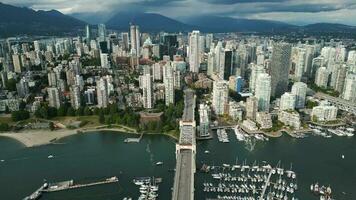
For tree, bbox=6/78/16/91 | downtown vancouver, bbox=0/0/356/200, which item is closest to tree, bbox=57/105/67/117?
downtown vancouver, bbox=0/0/356/200

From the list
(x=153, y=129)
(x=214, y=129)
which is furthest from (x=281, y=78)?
(x=153, y=129)

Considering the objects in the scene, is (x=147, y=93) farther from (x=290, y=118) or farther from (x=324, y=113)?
(x=324, y=113)

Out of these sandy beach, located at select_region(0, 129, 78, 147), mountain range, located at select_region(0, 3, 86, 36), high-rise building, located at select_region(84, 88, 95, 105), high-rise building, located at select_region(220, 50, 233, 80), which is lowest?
sandy beach, located at select_region(0, 129, 78, 147)

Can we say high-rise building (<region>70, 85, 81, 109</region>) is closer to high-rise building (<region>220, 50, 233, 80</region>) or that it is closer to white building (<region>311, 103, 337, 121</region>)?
high-rise building (<region>220, 50, 233, 80</region>)

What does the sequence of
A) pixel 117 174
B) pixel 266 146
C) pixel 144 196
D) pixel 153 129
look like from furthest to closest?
pixel 153 129 < pixel 266 146 < pixel 117 174 < pixel 144 196

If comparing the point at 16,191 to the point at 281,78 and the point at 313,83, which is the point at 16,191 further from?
the point at 313,83

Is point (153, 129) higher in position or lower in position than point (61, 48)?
lower

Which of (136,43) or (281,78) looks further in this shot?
(136,43)

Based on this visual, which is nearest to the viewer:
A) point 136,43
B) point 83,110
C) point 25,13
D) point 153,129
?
point 153,129
